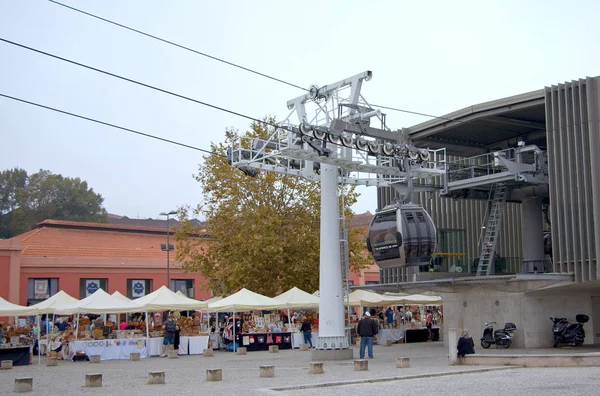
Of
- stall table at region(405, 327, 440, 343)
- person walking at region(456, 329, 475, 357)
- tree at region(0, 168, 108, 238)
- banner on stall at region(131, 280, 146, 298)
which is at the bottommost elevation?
stall table at region(405, 327, 440, 343)

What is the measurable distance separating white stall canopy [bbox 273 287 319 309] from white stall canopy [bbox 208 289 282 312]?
0.37m

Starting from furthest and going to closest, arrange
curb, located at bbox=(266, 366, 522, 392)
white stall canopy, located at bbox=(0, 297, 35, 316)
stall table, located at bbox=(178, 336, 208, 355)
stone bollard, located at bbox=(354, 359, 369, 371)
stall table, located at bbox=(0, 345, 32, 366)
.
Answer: stall table, located at bbox=(178, 336, 208, 355) < white stall canopy, located at bbox=(0, 297, 35, 316) < stall table, located at bbox=(0, 345, 32, 366) < stone bollard, located at bbox=(354, 359, 369, 371) < curb, located at bbox=(266, 366, 522, 392)

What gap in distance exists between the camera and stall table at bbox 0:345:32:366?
28.8m

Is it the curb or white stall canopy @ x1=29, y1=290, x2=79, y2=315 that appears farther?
white stall canopy @ x1=29, y1=290, x2=79, y2=315

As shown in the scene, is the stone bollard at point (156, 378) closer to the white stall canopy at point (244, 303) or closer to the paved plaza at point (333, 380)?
the paved plaza at point (333, 380)

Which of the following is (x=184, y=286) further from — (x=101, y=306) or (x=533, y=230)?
(x=533, y=230)

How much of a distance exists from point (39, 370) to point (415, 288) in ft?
50.1

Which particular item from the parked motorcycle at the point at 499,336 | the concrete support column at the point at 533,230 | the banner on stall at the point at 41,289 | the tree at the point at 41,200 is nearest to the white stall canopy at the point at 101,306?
the parked motorcycle at the point at 499,336

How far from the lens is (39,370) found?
2650cm

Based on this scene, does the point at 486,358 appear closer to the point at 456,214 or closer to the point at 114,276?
the point at 456,214

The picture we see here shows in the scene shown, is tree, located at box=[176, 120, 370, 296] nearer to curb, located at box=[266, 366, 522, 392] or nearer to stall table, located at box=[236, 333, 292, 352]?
stall table, located at box=[236, 333, 292, 352]

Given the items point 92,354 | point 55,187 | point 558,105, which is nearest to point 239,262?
point 92,354

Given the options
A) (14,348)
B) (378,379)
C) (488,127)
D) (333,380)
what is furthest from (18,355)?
(488,127)

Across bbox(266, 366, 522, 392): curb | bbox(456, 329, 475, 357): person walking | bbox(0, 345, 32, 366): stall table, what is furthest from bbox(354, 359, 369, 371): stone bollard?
bbox(0, 345, 32, 366): stall table
